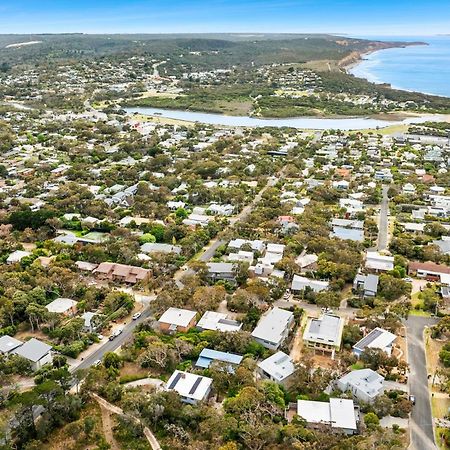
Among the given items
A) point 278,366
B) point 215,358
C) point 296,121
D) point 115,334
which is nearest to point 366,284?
point 278,366

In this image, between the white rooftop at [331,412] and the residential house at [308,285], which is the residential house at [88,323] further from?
the residential house at [308,285]

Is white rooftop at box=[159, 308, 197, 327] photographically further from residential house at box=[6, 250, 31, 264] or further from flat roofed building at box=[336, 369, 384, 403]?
residential house at box=[6, 250, 31, 264]

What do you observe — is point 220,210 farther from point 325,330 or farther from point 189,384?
point 189,384

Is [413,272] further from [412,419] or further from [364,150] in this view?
[364,150]

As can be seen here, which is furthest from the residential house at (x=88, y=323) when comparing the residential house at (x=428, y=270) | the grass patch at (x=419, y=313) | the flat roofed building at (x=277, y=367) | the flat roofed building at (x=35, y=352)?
the residential house at (x=428, y=270)

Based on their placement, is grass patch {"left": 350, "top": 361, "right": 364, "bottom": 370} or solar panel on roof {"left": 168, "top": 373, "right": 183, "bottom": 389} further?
grass patch {"left": 350, "top": 361, "right": 364, "bottom": 370}

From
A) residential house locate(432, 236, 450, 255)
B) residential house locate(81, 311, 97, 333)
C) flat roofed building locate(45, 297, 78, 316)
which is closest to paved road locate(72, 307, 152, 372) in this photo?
residential house locate(81, 311, 97, 333)
